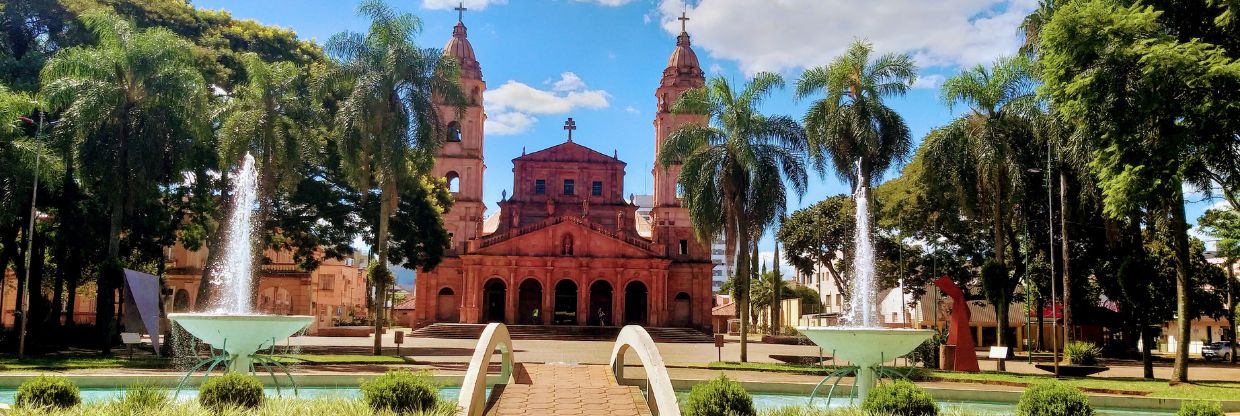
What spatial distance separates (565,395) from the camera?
12.9 metres

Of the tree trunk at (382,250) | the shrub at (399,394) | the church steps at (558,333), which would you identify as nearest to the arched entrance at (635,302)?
the church steps at (558,333)

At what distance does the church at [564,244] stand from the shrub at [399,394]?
4248cm

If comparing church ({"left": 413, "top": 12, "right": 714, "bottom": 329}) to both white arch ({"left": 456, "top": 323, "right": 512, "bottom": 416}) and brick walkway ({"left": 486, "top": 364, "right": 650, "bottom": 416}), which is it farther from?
white arch ({"left": 456, "top": 323, "right": 512, "bottom": 416})

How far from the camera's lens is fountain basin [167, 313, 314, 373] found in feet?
38.3

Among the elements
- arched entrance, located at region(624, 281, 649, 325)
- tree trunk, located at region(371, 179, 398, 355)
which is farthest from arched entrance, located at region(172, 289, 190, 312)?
tree trunk, located at region(371, 179, 398, 355)

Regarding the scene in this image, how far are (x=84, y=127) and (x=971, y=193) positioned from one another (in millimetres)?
24765

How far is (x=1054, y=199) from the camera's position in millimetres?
32844

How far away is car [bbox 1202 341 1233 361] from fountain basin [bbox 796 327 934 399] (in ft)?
129

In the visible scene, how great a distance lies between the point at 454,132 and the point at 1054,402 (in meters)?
50.9

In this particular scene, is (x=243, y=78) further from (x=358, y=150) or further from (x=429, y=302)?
(x=429, y=302)

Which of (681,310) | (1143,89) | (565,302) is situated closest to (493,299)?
(565,302)

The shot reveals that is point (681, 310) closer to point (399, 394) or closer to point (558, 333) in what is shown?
point (558, 333)

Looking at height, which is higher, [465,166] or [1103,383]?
[465,166]

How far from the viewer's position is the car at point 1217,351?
44.2m
